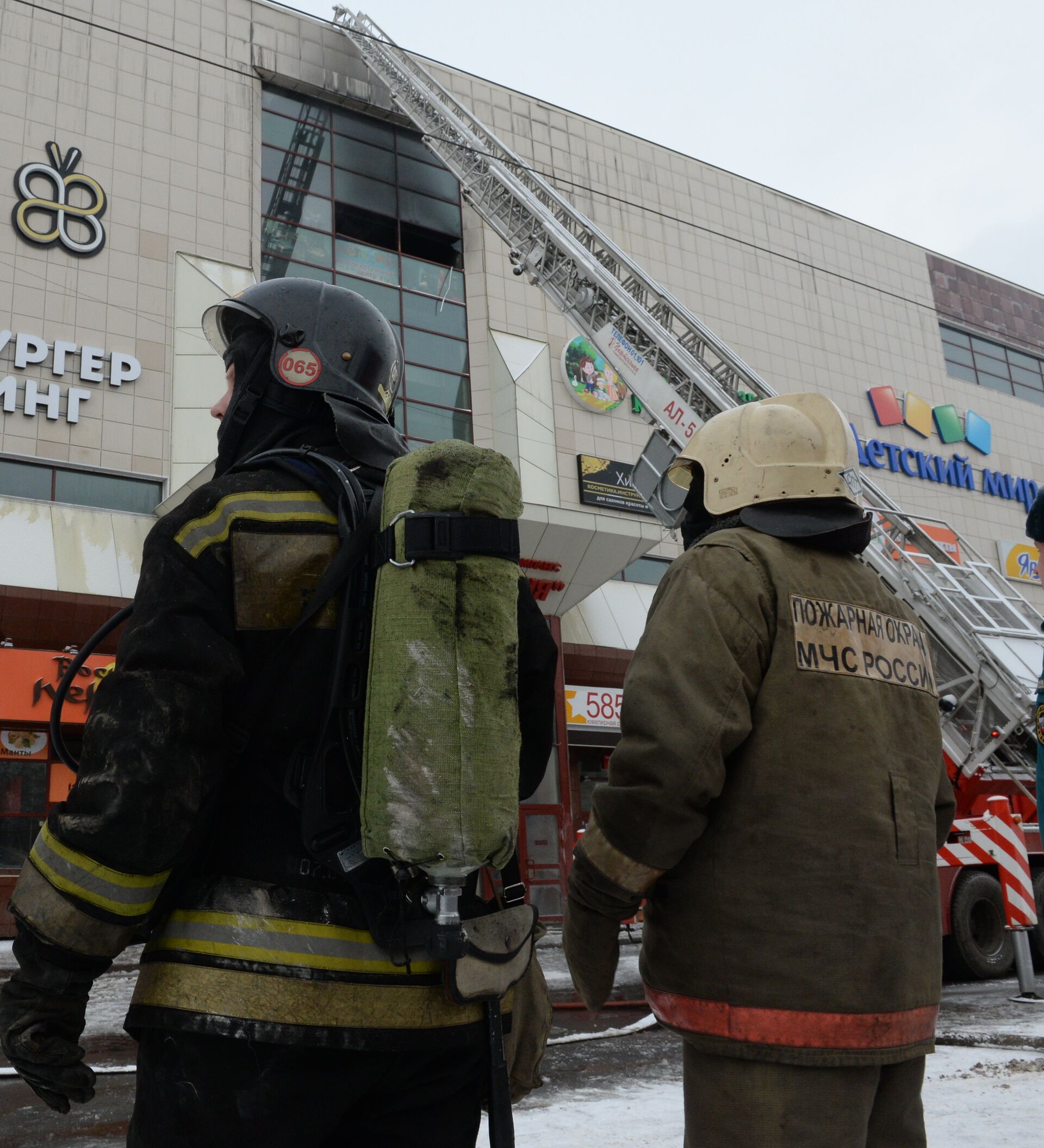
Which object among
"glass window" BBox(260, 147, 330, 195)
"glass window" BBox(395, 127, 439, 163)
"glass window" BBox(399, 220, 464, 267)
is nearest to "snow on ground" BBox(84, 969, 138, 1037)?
"glass window" BBox(260, 147, 330, 195)

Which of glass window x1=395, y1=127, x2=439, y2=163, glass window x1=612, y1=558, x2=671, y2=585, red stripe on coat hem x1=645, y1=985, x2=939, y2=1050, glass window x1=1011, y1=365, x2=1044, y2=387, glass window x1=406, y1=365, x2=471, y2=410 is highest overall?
glass window x1=395, y1=127, x2=439, y2=163

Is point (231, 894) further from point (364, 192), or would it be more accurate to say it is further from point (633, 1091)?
point (364, 192)

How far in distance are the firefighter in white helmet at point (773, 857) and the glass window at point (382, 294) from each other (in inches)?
710

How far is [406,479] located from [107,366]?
16.1 meters

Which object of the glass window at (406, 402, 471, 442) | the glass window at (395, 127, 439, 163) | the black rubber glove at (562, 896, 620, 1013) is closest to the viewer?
the black rubber glove at (562, 896, 620, 1013)

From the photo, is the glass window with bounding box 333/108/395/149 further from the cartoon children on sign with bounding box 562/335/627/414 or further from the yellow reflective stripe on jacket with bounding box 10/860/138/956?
the yellow reflective stripe on jacket with bounding box 10/860/138/956

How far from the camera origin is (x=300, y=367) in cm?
222

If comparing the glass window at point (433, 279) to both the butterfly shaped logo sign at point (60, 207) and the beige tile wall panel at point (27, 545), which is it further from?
the beige tile wall panel at point (27, 545)

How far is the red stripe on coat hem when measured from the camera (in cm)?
186

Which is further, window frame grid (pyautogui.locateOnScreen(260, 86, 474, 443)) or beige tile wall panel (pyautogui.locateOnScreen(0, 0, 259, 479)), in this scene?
window frame grid (pyautogui.locateOnScreen(260, 86, 474, 443))

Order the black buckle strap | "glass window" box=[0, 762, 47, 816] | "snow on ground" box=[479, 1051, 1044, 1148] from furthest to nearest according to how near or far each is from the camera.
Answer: "glass window" box=[0, 762, 47, 816]
"snow on ground" box=[479, 1051, 1044, 1148]
the black buckle strap

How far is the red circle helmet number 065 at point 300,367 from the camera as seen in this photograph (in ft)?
7.22

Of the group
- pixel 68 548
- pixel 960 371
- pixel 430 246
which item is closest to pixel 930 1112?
pixel 68 548

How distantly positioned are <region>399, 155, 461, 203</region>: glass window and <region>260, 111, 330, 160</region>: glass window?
1582 mm
